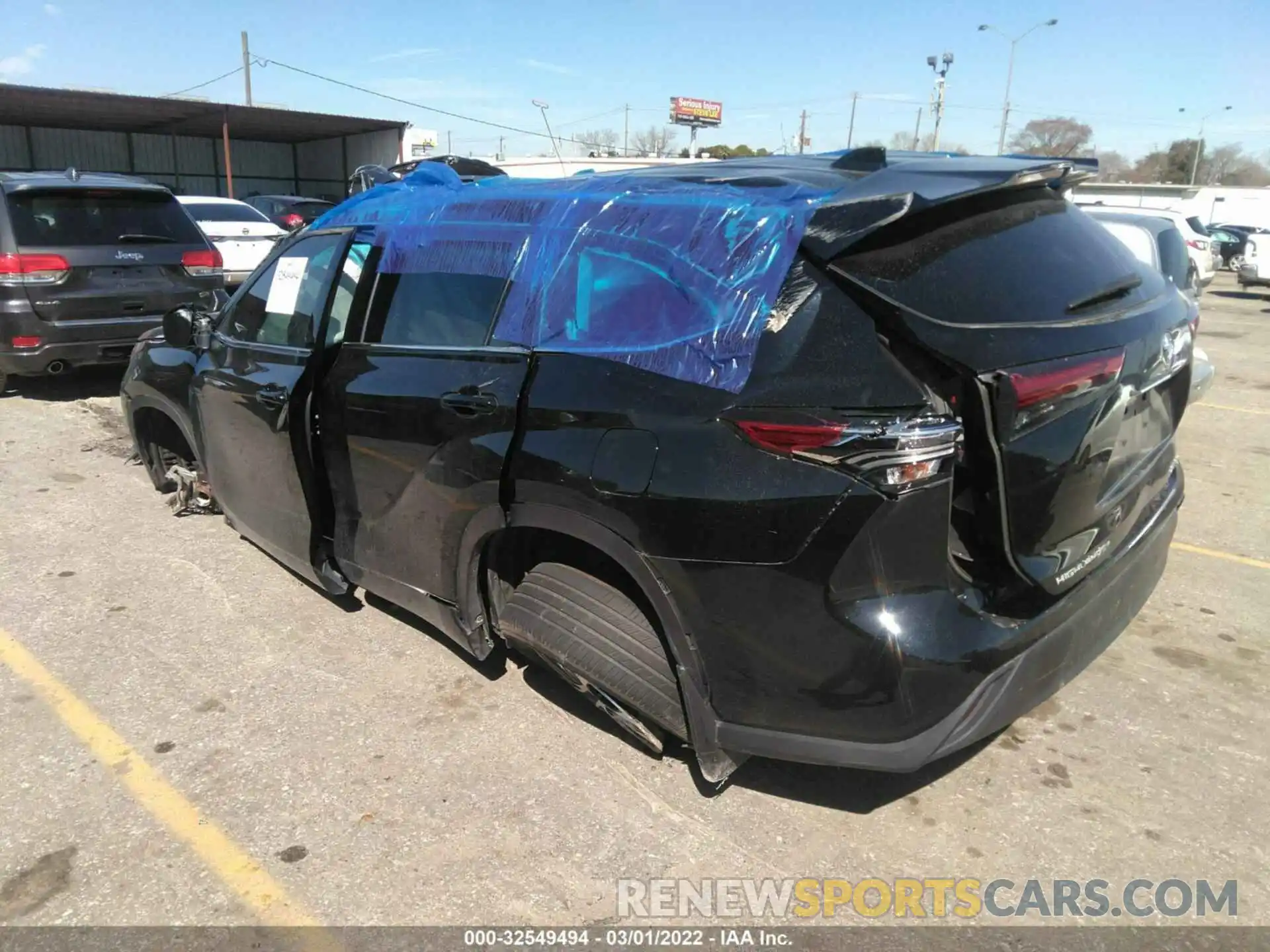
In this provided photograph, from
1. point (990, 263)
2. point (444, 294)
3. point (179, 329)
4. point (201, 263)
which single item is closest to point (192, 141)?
point (201, 263)

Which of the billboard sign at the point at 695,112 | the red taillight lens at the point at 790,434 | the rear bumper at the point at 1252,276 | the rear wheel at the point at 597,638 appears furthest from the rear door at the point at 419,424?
the billboard sign at the point at 695,112

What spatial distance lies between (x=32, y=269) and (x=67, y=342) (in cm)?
61

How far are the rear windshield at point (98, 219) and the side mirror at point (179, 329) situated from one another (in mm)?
4002

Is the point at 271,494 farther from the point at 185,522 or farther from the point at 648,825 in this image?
the point at 648,825

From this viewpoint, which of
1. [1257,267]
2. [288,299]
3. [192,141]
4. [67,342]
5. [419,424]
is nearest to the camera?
[419,424]

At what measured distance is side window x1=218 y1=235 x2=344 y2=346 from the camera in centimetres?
364

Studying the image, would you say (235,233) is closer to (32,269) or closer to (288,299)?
(32,269)

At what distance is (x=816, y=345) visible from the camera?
87.5 inches

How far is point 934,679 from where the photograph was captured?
7.19 feet

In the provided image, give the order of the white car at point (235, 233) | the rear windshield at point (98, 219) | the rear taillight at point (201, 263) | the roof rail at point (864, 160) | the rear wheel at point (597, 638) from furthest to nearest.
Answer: the white car at point (235, 233) < the rear taillight at point (201, 263) < the rear windshield at point (98, 219) < the roof rail at point (864, 160) < the rear wheel at point (597, 638)

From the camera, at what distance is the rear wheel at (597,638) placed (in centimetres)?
260

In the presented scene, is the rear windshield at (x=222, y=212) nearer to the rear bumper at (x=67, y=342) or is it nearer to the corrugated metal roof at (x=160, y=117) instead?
the rear bumper at (x=67, y=342)

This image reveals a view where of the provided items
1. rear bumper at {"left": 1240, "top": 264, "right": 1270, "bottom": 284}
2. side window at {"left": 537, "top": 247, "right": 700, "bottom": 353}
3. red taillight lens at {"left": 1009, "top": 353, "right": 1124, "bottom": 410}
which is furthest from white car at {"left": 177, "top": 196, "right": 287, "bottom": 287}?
rear bumper at {"left": 1240, "top": 264, "right": 1270, "bottom": 284}

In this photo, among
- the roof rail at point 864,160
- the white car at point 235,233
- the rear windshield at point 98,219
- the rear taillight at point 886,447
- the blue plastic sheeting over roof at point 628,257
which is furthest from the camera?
the white car at point 235,233
